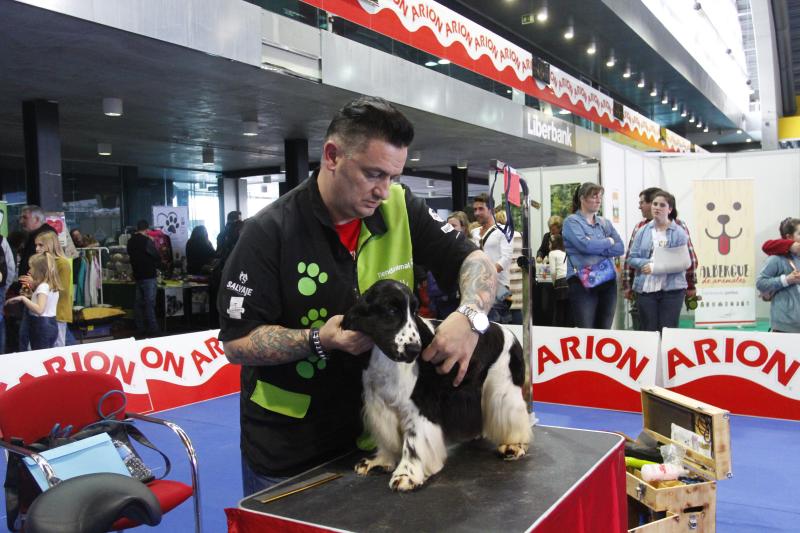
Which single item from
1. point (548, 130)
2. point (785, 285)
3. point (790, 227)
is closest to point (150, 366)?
point (785, 285)

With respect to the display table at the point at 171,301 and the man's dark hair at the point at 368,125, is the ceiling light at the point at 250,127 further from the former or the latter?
the man's dark hair at the point at 368,125

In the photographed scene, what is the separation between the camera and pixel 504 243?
653 cm

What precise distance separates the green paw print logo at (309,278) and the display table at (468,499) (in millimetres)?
460

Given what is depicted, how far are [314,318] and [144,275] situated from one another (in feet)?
31.0

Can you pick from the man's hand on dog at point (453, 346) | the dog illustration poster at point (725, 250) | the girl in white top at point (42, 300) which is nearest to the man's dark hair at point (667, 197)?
the dog illustration poster at point (725, 250)

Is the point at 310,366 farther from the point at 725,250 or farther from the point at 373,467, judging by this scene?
the point at 725,250

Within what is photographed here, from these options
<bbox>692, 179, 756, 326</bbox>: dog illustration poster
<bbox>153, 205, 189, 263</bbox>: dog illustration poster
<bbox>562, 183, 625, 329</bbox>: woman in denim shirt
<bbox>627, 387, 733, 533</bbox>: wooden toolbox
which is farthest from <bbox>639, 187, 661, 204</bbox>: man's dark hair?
<bbox>153, 205, 189, 263</bbox>: dog illustration poster

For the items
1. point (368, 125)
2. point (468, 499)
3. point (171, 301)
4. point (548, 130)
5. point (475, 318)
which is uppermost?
point (548, 130)

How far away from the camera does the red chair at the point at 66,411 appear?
9.22 feet

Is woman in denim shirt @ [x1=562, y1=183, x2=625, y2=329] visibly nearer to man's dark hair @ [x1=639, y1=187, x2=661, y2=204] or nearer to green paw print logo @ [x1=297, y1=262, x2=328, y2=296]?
man's dark hair @ [x1=639, y1=187, x2=661, y2=204]

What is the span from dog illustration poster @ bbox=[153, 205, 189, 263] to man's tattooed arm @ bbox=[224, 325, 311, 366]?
1182 cm

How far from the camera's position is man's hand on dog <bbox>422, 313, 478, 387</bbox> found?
1.49 metres

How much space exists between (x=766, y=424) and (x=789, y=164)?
239 inches

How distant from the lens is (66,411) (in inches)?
119
